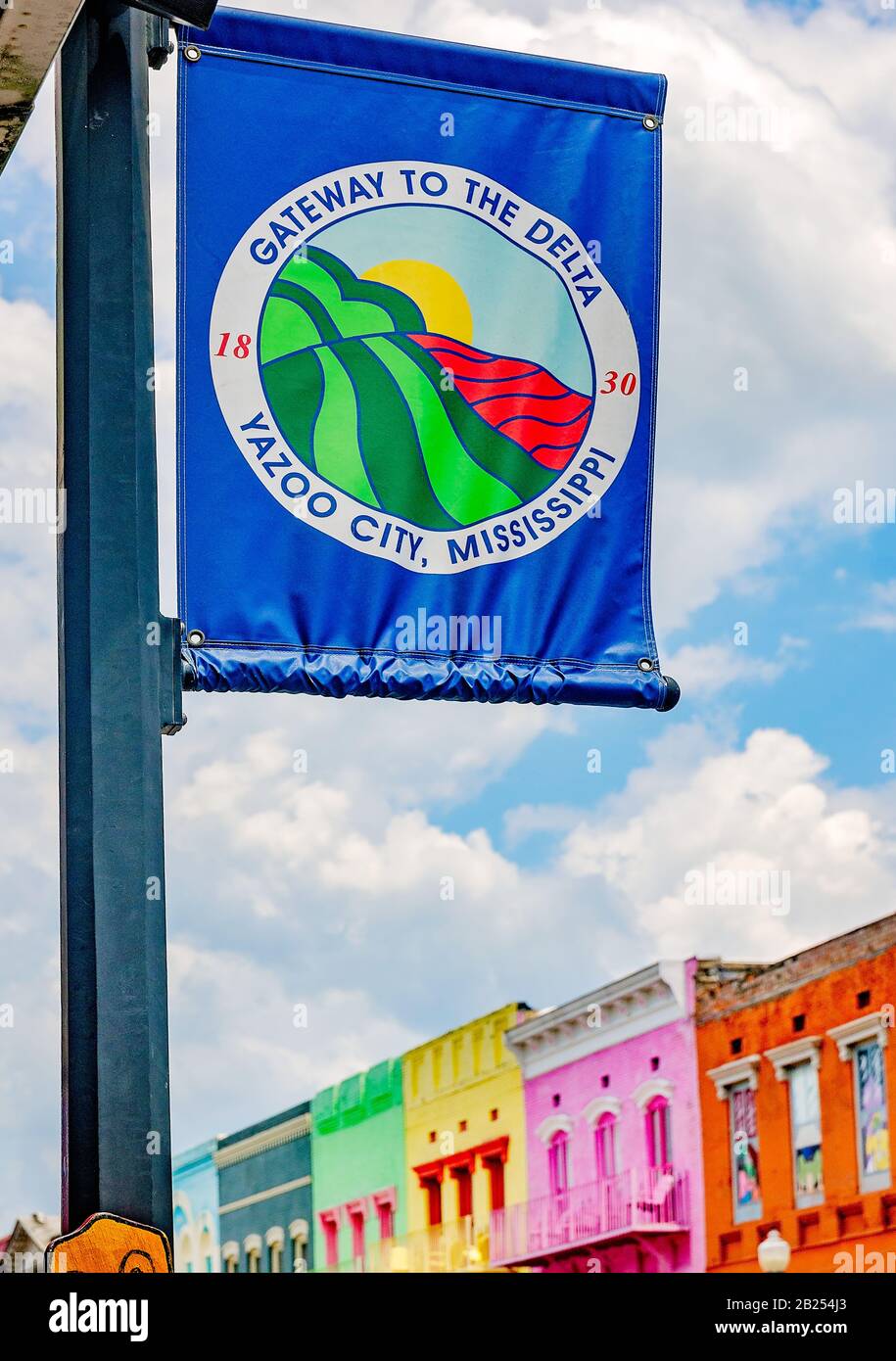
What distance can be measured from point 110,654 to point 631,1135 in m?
25.3

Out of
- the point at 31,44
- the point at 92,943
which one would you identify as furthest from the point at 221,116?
the point at 92,943

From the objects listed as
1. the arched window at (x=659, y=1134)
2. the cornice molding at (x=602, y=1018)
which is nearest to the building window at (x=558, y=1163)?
the cornice molding at (x=602, y=1018)

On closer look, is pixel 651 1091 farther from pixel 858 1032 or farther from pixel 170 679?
pixel 170 679

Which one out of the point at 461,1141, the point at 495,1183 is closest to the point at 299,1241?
the point at 461,1141

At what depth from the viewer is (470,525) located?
309 inches

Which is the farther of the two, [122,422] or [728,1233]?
[728,1233]

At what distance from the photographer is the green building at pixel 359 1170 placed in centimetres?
3741

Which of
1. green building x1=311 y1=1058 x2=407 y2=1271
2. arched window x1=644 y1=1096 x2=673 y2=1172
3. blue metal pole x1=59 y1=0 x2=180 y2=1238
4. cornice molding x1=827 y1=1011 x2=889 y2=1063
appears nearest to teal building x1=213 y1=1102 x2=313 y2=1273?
green building x1=311 y1=1058 x2=407 y2=1271

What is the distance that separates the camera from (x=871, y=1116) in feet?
85.9

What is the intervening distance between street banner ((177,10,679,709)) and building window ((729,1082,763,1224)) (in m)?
21.6

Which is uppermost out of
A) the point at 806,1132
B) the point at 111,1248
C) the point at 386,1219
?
the point at 806,1132

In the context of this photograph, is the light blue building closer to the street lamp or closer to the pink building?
the pink building

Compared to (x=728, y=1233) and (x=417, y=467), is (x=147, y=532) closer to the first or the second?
(x=417, y=467)

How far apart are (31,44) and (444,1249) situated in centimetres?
3132
